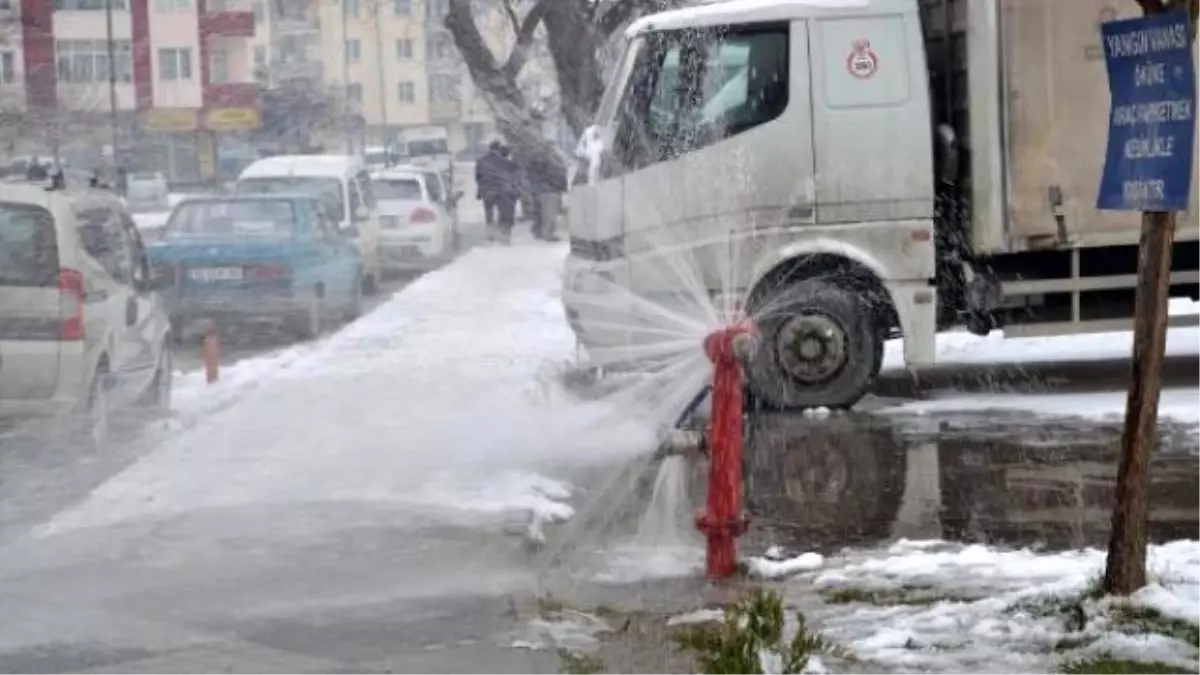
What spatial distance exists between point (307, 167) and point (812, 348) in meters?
14.3

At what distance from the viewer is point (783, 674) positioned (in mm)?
5145

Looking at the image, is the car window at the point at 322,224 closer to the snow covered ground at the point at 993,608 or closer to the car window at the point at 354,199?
the car window at the point at 354,199

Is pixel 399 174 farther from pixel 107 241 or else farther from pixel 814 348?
pixel 814 348

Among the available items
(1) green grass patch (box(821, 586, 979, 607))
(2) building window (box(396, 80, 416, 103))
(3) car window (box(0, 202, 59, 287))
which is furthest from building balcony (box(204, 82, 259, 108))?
(1) green grass patch (box(821, 586, 979, 607))

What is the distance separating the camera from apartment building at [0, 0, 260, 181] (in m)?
34.2

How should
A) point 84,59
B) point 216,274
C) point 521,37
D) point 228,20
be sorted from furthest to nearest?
point 228,20
point 84,59
point 521,37
point 216,274

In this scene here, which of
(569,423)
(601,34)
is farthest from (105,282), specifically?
(601,34)

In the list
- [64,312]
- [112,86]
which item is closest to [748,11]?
[64,312]

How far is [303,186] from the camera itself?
78.7 ft

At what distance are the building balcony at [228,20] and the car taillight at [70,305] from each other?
3477 cm

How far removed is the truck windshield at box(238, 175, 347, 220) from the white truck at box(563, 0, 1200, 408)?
1153 centimetres

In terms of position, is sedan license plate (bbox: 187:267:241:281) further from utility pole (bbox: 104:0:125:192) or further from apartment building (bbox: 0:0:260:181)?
utility pole (bbox: 104:0:125:192)

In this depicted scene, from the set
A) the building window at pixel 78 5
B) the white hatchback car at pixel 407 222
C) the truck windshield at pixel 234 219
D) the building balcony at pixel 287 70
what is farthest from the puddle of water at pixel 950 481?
the building balcony at pixel 287 70

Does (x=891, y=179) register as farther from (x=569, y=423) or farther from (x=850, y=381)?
(x=569, y=423)
